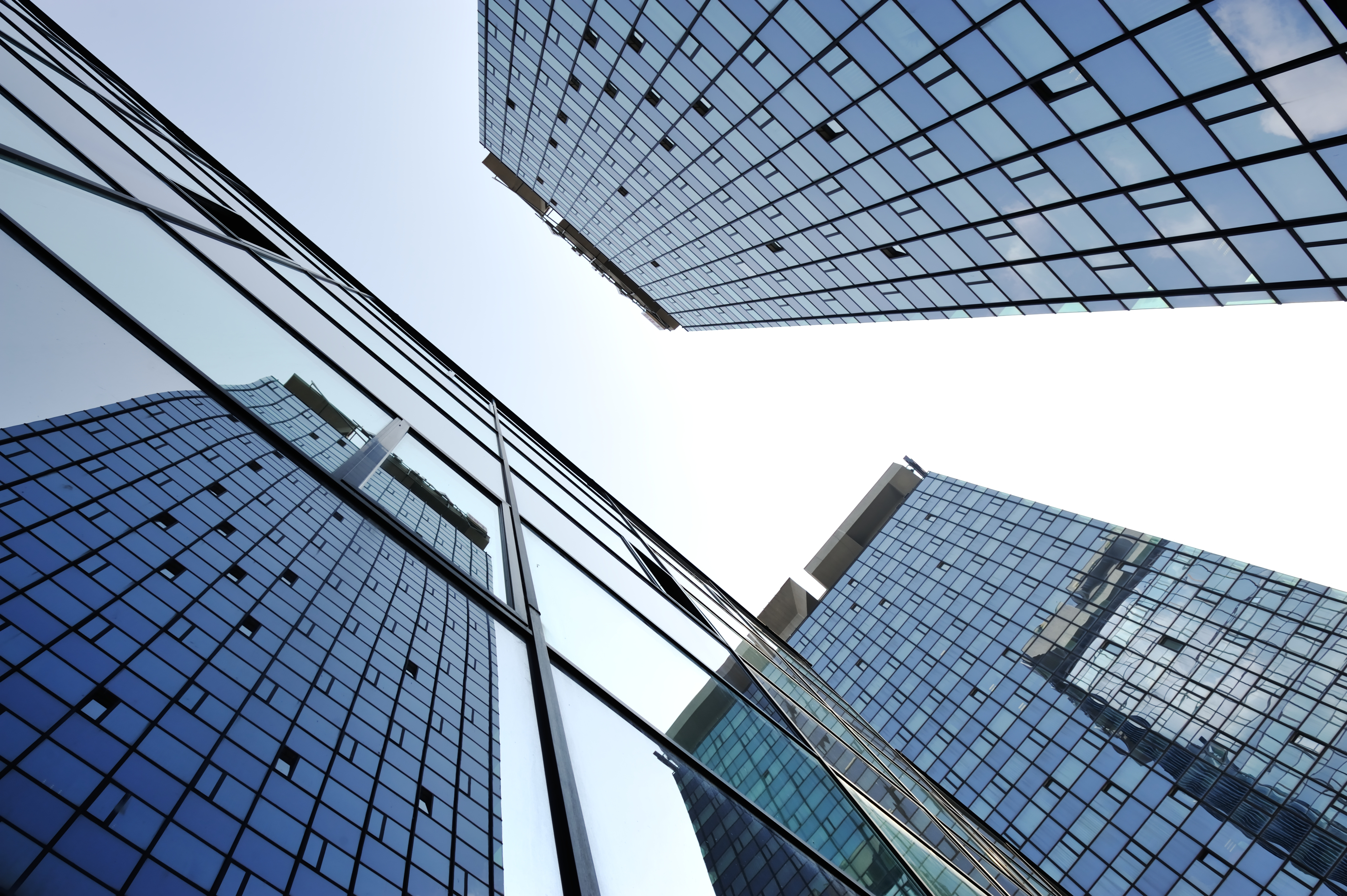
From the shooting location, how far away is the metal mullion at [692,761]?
4.68 m

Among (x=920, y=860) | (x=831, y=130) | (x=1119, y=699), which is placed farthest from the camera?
(x=1119, y=699)

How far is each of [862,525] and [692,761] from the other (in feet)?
247

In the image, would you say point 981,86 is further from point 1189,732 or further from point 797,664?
point 1189,732

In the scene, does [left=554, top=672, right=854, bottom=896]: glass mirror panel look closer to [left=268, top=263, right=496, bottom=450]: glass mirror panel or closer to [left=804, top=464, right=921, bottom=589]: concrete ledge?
[left=268, top=263, right=496, bottom=450]: glass mirror panel

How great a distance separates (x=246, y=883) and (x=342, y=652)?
20052 millimetres

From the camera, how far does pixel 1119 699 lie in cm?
4128

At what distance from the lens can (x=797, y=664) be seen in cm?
3506

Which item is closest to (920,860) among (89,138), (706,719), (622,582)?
(706,719)

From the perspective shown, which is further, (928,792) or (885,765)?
(928,792)

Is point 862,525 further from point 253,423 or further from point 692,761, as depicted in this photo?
point 253,423

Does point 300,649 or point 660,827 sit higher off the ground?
point 660,827

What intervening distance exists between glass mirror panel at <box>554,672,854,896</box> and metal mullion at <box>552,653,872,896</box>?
0.05 metres

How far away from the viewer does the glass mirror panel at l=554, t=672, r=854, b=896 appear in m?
3.04

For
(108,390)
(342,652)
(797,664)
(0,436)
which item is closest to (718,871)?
(108,390)
